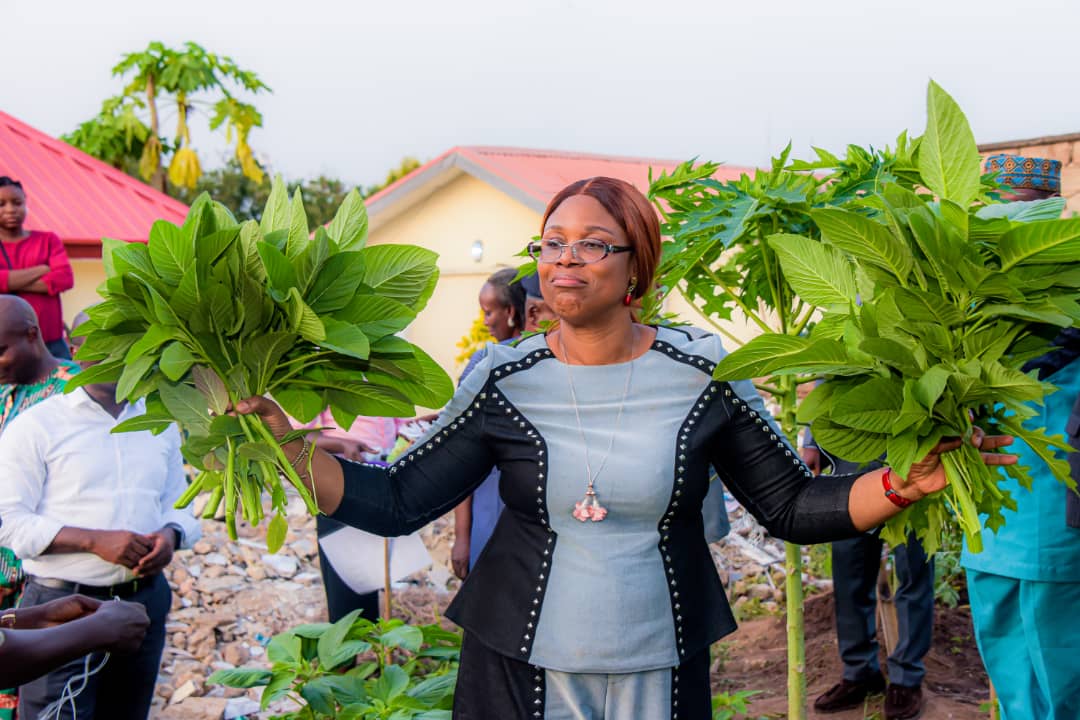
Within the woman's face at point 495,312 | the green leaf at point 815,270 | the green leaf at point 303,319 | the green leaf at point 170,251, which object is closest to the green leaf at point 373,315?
the green leaf at point 303,319

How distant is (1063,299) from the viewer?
1902 millimetres

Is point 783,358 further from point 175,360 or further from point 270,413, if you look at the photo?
point 175,360

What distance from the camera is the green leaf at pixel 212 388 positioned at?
2.14 metres

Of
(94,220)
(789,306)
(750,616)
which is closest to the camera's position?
(789,306)

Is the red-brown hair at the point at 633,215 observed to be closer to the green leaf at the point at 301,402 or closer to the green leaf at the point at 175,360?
the green leaf at the point at 301,402

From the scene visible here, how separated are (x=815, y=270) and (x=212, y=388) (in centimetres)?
132

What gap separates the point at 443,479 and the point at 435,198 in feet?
41.4

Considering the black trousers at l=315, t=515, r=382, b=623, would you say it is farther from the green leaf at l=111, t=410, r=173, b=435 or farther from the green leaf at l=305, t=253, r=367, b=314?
the green leaf at l=305, t=253, r=367, b=314

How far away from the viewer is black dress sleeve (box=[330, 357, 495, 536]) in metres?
2.28

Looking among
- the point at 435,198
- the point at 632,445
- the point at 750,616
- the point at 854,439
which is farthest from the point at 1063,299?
the point at 435,198

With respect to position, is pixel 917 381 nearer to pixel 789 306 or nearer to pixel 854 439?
pixel 854 439

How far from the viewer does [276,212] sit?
86.0 inches

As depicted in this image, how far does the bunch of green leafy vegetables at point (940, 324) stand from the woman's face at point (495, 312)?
2622 mm

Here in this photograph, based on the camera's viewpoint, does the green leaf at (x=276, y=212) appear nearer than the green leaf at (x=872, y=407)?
No
